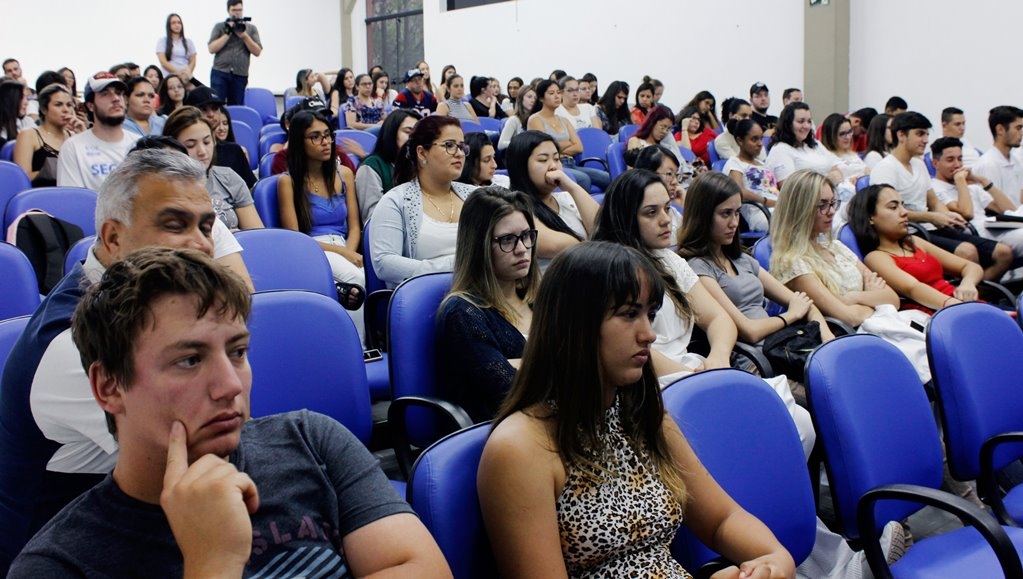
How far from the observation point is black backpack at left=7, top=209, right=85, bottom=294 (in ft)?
9.45

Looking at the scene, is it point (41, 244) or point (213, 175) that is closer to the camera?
point (41, 244)

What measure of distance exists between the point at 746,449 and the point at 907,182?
395 cm

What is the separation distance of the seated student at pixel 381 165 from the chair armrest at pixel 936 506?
8.69 ft

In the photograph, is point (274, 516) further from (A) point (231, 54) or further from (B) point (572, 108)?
(A) point (231, 54)

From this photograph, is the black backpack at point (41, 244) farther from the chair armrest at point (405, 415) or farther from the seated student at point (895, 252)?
the seated student at point (895, 252)

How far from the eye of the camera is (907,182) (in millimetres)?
5109

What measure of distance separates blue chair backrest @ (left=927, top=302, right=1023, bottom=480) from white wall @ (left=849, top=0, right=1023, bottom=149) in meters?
6.42

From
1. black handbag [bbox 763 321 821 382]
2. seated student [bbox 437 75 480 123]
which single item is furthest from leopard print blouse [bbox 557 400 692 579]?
seated student [bbox 437 75 480 123]

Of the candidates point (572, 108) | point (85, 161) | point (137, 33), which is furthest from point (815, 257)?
point (137, 33)

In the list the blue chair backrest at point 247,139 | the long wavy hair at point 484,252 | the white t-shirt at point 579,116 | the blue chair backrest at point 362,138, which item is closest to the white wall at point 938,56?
the white t-shirt at point 579,116

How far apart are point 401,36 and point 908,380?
1225 cm

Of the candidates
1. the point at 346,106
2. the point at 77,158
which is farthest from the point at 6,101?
the point at 346,106

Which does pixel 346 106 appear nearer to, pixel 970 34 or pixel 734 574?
pixel 970 34

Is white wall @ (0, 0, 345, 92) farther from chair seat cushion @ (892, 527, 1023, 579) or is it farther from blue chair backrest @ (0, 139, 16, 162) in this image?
chair seat cushion @ (892, 527, 1023, 579)
